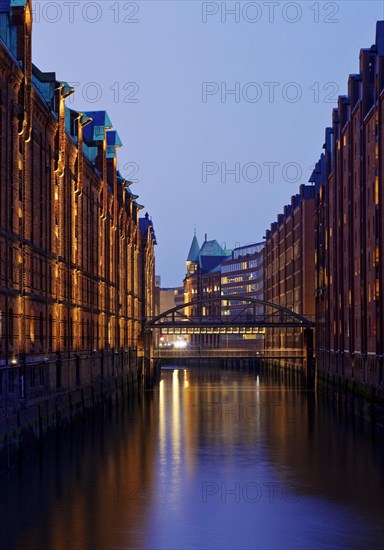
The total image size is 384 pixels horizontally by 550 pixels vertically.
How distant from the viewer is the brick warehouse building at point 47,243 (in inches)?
1693

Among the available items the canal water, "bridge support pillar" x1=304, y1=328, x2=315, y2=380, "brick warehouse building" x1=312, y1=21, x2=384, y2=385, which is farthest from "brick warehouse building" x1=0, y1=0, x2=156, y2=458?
"bridge support pillar" x1=304, y1=328, x2=315, y2=380

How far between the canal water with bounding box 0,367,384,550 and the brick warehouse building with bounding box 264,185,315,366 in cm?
5245

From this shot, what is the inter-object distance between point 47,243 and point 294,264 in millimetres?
75277

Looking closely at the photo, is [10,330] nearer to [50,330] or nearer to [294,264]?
[50,330]

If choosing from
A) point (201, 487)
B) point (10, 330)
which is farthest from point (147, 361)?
point (201, 487)

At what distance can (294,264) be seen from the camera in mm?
125000

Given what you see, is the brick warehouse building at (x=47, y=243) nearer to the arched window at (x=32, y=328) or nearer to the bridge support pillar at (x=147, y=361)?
the arched window at (x=32, y=328)

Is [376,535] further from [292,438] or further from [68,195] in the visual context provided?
[68,195]

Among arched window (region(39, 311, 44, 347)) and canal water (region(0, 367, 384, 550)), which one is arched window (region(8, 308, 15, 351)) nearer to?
canal water (region(0, 367, 384, 550))

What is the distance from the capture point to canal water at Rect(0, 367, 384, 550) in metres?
28.2

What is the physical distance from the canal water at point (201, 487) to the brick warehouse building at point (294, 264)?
2065 inches

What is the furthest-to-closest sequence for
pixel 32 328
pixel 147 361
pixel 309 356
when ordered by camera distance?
pixel 147 361, pixel 309 356, pixel 32 328

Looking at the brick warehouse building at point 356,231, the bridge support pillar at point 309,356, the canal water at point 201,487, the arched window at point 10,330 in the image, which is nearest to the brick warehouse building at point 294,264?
the bridge support pillar at point 309,356

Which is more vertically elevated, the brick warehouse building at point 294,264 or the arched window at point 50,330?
the brick warehouse building at point 294,264
